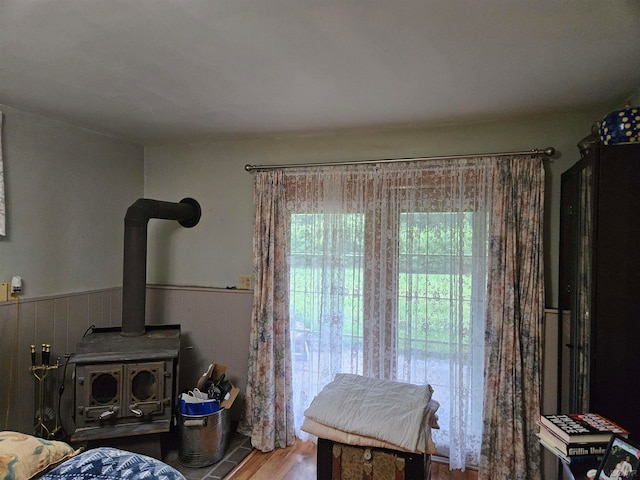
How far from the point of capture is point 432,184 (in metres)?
2.61

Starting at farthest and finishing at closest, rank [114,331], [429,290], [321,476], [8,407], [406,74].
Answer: [114,331] < [429,290] < [8,407] < [321,476] < [406,74]

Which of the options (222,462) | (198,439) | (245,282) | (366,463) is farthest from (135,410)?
(366,463)

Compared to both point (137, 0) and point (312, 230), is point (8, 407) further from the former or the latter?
point (137, 0)

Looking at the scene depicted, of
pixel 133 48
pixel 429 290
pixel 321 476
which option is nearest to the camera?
pixel 133 48

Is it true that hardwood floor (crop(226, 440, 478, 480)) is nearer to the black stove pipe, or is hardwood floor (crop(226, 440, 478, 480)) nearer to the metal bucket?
the metal bucket

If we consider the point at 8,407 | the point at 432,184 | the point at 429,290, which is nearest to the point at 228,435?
the point at 8,407

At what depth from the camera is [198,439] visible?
260cm

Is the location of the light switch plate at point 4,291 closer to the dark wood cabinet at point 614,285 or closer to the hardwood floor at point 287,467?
the hardwood floor at point 287,467

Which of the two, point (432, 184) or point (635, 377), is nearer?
point (635, 377)

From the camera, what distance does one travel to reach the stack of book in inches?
57.8

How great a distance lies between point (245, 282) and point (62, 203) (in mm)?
1432

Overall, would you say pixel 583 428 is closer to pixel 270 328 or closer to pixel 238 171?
pixel 270 328

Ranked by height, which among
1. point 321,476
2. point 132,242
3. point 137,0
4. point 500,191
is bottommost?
point 321,476

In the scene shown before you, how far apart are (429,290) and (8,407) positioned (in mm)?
2769
